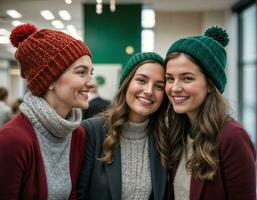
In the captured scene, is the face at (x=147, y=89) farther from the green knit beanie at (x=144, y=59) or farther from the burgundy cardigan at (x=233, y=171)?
the burgundy cardigan at (x=233, y=171)

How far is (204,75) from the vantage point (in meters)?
1.71

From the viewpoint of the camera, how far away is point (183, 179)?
5.72ft

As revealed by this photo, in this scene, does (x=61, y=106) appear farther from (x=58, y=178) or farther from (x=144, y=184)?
(x=144, y=184)

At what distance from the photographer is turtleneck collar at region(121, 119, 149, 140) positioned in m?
1.90

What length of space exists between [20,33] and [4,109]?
318 centimetres

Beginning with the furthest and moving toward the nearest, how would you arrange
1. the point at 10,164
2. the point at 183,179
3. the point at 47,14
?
1. the point at 47,14
2. the point at 183,179
3. the point at 10,164

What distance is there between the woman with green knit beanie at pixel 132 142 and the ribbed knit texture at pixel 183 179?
0.06 m

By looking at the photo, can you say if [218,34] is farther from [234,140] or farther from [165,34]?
[165,34]

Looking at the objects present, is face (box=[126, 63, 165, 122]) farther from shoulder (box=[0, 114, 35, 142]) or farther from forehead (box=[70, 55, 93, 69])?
shoulder (box=[0, 114, 35, 142])

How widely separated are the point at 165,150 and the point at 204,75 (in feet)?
1.44

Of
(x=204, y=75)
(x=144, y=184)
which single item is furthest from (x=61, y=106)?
(x=204, y=75)

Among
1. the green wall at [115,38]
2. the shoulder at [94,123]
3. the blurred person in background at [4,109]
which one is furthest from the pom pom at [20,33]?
the green wall at [115,38]

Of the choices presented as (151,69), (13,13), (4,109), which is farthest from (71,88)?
(4,109)

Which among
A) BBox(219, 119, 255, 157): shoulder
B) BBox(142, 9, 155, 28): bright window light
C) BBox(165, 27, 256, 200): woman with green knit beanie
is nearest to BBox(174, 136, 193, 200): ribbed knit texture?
BBox(165, 27, 256, 200): woman with green knit beanie
